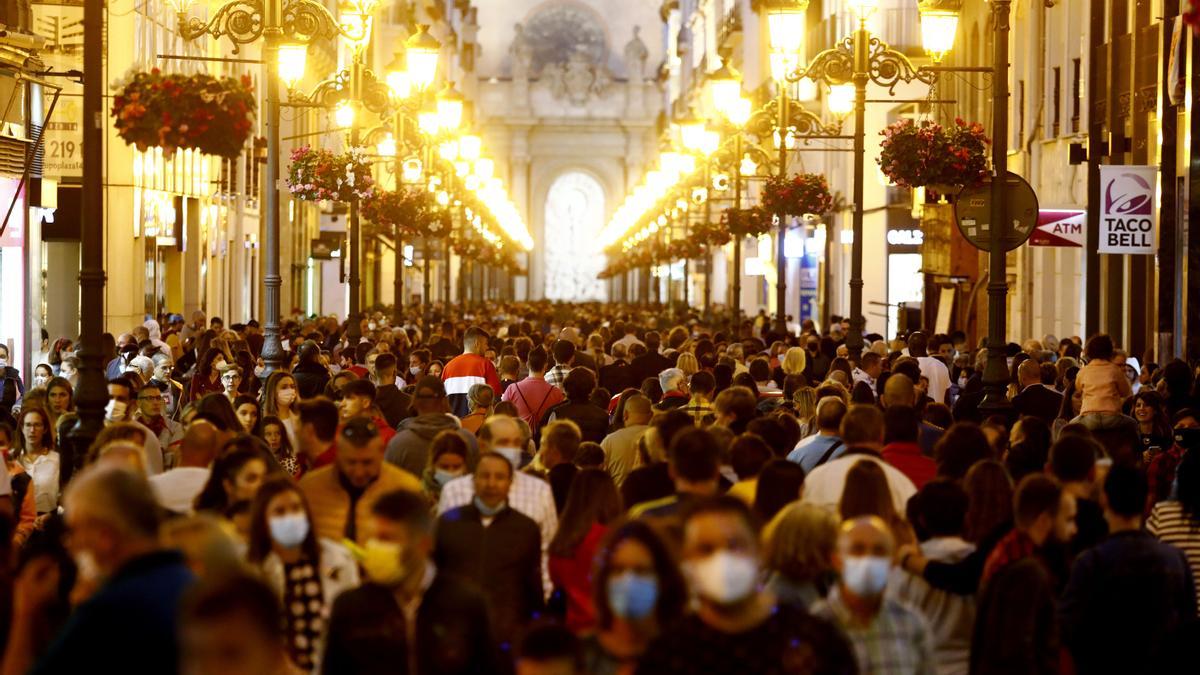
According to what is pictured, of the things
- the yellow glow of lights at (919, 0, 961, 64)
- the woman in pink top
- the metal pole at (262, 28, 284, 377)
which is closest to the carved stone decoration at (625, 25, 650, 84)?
the metal pole at (262, 28, 284, 377)

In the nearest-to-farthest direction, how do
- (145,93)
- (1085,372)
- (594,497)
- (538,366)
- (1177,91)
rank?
1. (594,497)
2. (145,93)
3. (1085,372)
4. (538,366)
5. (1177,91)

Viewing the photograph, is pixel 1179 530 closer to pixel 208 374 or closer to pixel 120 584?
pixel 120 584

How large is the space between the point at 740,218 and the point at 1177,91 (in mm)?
14096

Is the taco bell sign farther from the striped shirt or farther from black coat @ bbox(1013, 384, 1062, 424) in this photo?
the striped shirt

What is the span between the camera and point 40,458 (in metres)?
14.5

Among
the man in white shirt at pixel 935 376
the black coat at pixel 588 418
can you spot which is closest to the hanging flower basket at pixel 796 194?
the man in white shirt at pixel 935 376

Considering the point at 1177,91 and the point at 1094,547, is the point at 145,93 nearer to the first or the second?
the point at 1094,547

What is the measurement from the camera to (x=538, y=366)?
18.3 m

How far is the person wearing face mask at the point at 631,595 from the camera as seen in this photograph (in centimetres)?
657

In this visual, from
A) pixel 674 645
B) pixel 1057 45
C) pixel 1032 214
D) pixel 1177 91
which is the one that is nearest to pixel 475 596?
pixel 674 645

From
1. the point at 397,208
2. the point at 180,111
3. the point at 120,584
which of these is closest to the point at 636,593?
the point at 120,584

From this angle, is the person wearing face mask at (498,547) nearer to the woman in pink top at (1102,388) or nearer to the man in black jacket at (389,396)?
the man in black jacket at (389,396)

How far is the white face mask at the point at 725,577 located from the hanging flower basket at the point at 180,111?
30.6ft

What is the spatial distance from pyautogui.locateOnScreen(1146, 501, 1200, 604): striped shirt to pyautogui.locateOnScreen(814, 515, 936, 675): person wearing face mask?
140 inches
